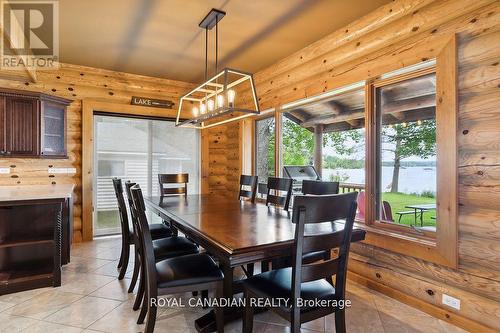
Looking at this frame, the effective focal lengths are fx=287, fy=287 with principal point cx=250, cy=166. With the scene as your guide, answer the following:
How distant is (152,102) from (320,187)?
11.9 ft

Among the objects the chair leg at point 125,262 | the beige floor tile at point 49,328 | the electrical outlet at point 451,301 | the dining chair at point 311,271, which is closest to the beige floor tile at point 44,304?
the beige floor tile at point 49,328

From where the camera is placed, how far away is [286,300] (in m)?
1.62

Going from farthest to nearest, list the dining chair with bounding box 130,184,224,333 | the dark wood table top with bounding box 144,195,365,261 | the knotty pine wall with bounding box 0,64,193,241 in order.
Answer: the knotty pine wall with bounding box 0,64,193,241 → the dining chair with bounding box 130,184,224,333 → the dark wood table top with bounding box 144,195,365,261

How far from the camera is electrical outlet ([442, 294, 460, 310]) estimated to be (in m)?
2.23

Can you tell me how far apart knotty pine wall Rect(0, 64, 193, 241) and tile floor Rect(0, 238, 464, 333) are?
1.99 m

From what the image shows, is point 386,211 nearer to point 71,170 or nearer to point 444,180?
Answer: point 444,180

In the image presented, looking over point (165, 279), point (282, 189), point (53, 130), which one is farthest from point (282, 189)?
point (53, 130)

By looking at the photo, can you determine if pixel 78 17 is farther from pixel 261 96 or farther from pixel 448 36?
pixel 448 36

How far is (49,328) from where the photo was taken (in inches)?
84.4

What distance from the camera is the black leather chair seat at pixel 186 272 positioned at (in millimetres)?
1886

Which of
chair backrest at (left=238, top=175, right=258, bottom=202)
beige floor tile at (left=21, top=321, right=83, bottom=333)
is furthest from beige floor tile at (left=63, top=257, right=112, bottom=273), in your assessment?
chair backrest at (left=238, top=175, right=258, bottom=202)

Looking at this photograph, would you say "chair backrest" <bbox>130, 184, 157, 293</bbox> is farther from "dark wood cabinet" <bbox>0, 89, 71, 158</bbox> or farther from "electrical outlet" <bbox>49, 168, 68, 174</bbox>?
"electrical outlet" <bbox>49, 168, 68, 174</bbox>

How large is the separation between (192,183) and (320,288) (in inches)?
166

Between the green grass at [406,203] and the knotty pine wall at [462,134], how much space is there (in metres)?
0.33
